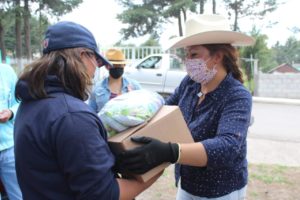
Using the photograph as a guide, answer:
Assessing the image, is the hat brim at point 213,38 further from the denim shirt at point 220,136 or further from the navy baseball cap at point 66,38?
the navy baseball cap at point 66,38

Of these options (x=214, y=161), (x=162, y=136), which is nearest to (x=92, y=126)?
(x=162, y=136)

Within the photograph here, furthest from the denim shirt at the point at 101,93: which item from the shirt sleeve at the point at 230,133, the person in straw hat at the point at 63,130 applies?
the person in straw hat at the point at 63,130

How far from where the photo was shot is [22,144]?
1.35m

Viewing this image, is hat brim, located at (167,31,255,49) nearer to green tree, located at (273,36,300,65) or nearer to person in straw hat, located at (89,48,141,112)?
person in straw hat, located at (89,48,141,112)

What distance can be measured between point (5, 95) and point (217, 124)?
1.82 meters

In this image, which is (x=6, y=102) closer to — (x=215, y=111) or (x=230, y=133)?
(x=215, y=111)

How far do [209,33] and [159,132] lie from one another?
68cm

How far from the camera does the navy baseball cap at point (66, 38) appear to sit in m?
1.39

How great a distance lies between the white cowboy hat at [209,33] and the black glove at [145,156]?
74cm

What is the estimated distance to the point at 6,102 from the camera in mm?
2926

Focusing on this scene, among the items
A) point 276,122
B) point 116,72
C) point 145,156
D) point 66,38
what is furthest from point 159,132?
Result: point 276,122

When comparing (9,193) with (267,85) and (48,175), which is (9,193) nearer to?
(48,175)

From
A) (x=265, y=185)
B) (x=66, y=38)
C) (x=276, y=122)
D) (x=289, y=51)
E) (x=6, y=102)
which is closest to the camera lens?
(x=66, y=38)

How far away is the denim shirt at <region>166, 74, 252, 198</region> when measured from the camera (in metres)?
1.73
